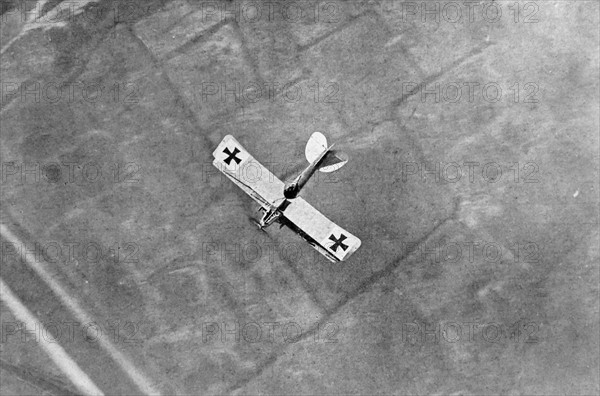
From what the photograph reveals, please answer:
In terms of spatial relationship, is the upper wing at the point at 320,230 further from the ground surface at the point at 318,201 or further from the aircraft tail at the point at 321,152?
the aircraft tail at the point at 321,152

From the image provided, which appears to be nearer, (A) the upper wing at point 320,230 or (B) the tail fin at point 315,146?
(A) the upper wing at point 320,230

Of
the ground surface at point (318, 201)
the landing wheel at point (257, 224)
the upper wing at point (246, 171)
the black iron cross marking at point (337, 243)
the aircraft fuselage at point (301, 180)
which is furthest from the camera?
the ground surface at point (318, 201)

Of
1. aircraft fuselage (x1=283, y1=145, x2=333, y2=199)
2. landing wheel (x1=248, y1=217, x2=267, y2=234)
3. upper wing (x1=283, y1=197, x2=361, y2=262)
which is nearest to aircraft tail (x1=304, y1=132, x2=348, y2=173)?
aircraft fuselage (x1=283, y1=145, x2=333, y2=199)

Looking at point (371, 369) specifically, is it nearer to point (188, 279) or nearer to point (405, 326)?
point (405, 326)

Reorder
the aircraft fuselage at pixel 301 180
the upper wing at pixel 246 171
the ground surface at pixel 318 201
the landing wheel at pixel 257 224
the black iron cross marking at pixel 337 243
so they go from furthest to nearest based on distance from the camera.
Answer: the ground surface at pixel 318 201
the landing wheel at pixel 257 224
the upper wing at pixel 246 171
the black iron cross marking at pixel 337 243
the aircraft fuselage at pixel 301 180

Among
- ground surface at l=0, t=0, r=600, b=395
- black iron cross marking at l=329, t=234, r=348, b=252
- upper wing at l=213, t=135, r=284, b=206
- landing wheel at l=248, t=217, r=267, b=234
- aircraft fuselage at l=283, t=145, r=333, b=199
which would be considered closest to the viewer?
aircraft fuselage at l=283, t=145, r=333, b=199

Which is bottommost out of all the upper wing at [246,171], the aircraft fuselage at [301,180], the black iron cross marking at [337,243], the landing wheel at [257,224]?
the black iron cross marking at [337,243]

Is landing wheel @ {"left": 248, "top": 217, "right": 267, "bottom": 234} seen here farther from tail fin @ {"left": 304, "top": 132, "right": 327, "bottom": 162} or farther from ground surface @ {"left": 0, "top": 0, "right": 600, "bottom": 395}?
tail fin @ {"left": 304, "top": 132, "right": 327, "bottom": 162}

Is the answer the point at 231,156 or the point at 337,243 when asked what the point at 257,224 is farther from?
the point at 337,243

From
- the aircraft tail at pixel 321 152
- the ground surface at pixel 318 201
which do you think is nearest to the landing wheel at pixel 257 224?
the ground surface at pixel 318 201
